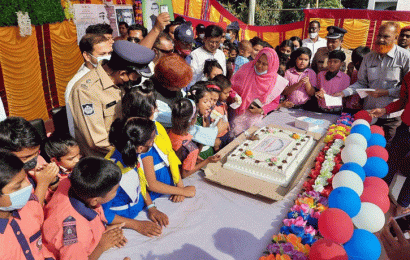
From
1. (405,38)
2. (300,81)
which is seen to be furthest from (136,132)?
(405,38)

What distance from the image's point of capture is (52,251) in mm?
1396

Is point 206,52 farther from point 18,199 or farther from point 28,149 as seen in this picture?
point 18,199

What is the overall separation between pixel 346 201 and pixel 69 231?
1337 millimetres

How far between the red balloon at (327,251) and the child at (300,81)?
2536 mm

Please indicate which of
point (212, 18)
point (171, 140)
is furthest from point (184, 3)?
point (171, 140)

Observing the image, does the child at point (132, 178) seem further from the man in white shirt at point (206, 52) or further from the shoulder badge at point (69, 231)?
the man in white shirt at point (206, 52)

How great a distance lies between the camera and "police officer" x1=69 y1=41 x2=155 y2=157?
77.3 inches

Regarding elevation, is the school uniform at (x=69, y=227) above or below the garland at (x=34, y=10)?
below

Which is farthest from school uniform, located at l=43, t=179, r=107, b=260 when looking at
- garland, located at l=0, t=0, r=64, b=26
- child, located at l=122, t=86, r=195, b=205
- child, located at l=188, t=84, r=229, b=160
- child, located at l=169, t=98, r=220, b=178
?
garland, located at l=0, t=0, r=64, b=26

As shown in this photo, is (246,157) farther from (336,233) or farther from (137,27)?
(137,27)

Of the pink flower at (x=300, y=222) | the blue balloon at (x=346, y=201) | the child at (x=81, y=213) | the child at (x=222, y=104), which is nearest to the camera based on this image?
the child at (x=81, y=213)

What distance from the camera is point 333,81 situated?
352 centimetres

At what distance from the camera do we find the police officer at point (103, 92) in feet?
6.44

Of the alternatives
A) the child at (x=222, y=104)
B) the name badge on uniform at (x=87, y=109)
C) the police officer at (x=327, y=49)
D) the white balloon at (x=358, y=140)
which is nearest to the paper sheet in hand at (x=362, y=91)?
the police officer at (x=327, y=49)
